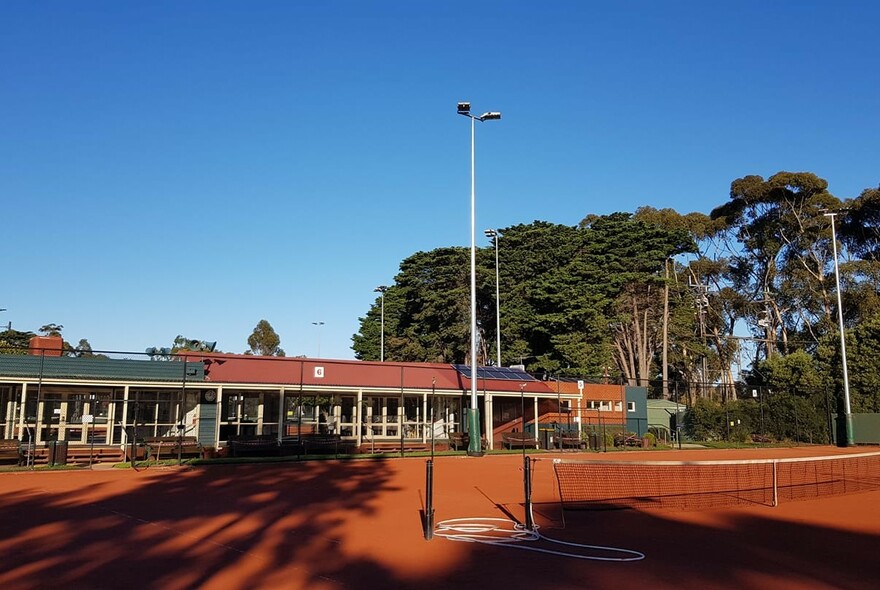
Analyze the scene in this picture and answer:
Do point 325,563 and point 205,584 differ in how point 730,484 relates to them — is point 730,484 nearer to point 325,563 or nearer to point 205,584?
point 325,563

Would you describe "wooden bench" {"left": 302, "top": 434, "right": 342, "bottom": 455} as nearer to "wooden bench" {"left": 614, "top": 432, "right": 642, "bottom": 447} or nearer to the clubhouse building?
the clubhouse building

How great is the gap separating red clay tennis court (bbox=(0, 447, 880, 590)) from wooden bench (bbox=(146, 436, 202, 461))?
668 centimetres

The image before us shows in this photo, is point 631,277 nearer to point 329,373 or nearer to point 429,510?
point 329,373

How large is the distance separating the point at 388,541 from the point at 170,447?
17628 mm

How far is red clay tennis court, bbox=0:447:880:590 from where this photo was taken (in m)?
8.30

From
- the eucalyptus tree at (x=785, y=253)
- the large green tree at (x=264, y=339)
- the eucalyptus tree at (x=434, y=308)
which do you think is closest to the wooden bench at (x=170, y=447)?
the eucalyptus tree at (x=434, y=308)

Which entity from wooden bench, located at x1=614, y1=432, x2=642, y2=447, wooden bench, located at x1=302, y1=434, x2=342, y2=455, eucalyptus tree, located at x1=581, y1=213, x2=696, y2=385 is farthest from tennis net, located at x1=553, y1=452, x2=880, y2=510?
eucalyptus tree, located at x1=581, y1=213, x2=696, y2=385

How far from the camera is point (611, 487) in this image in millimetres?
17641

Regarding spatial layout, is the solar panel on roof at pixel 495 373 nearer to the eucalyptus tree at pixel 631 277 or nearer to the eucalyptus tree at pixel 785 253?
the eucalyptus tree at pixel 631 277

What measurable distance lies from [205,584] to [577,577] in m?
4.15

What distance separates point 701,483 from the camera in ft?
62.7

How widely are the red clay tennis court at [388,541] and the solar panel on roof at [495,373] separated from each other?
18852 millimetres

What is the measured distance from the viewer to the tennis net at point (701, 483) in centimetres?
1506

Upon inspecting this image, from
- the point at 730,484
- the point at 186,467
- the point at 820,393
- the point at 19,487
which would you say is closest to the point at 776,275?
the point at 820,393
